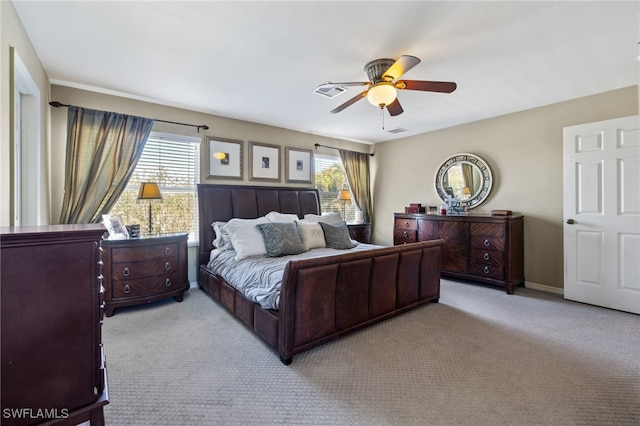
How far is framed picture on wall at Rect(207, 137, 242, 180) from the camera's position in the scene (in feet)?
13.7

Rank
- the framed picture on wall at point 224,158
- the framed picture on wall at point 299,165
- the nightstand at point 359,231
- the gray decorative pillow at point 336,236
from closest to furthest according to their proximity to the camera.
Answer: the gray decorative pillow at point 336,236, the framed picture on wall at point 224,158, the framed picture on wall at point 299,165, the nightstand at point 359,231

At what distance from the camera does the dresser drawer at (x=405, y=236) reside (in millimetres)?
4875

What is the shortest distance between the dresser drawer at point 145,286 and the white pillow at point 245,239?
0.87m

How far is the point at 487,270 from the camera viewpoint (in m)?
4.05

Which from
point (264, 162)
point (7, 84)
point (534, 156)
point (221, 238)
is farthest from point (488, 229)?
point (7, 84)

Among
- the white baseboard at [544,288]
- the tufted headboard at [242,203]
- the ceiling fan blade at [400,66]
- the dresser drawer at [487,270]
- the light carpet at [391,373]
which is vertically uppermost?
the ceiling fan blade at [400,66]

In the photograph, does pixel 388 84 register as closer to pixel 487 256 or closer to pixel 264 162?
pixel 264 162

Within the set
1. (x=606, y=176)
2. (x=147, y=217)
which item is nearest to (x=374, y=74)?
(x=606, y=176)

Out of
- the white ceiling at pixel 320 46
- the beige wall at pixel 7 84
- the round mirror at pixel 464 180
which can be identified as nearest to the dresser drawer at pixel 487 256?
the round mirror at pixel 464 180

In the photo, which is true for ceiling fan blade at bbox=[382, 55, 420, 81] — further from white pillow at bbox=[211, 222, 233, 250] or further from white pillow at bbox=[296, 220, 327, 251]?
white pillow at bbox=[211, 222, 233, 250]

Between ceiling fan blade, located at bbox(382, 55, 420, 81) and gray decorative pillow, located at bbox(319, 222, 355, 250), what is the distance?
2.03m

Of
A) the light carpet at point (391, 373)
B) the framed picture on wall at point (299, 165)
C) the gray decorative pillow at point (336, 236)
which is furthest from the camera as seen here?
the framed picture on wall at point (299, 165)

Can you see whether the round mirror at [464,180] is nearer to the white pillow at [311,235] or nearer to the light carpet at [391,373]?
the light carpet at [391,373]

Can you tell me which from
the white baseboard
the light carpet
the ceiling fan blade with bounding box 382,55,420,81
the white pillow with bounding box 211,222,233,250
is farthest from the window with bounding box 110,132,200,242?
the white baseboard
